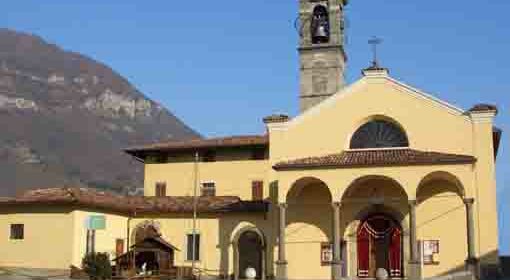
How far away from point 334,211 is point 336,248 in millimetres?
1713

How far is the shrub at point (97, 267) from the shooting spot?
34125mm

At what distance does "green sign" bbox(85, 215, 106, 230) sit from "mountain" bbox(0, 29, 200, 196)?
78.0 meters

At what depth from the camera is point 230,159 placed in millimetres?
42844

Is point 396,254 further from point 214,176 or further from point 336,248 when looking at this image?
point 214,176

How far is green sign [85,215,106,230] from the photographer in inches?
1427

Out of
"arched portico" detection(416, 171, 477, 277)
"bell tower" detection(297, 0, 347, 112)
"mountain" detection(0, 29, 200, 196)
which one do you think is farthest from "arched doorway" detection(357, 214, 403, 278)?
"mountain" detection(0, 29, 200, 196)

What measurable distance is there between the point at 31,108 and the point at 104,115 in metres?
24.1

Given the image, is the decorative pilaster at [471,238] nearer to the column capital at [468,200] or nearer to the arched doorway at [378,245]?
the column capital at [468,200]

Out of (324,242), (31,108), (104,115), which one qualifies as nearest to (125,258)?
(324,242)

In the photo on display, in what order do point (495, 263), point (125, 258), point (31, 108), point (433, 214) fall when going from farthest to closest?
point (31, 108) < point (125, 258) < point (433, 214) < point (495, 263)

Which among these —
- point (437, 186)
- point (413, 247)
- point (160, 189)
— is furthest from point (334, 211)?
point (160, 189)

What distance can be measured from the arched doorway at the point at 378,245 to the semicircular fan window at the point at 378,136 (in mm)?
3567

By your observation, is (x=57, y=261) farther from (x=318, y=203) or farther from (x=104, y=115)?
(x=104, y=115)

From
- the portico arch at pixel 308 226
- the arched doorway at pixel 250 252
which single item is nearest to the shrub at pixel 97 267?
the arched doorway at pixel 250 252
